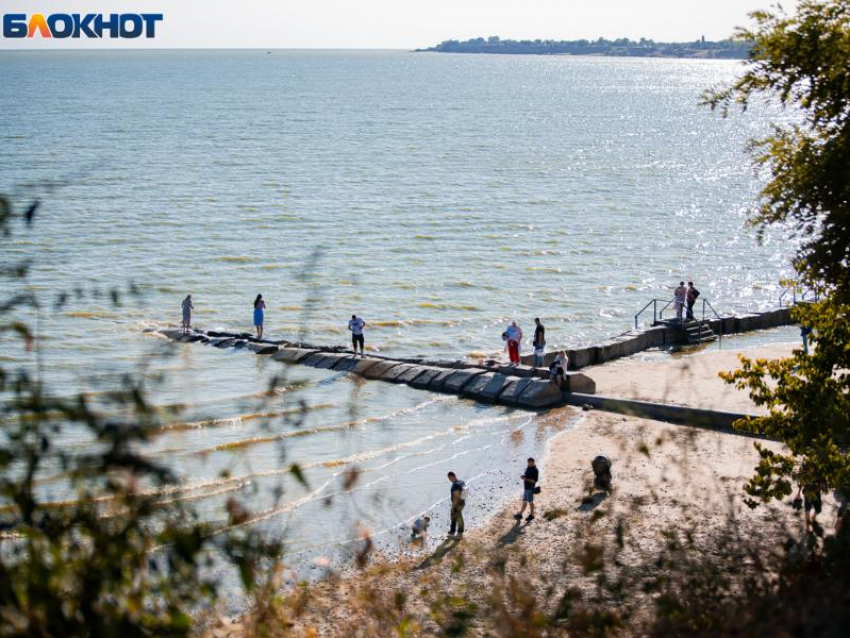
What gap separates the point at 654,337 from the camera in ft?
102

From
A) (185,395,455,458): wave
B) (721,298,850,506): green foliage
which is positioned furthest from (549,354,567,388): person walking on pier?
(721,298,850,506): green foliage

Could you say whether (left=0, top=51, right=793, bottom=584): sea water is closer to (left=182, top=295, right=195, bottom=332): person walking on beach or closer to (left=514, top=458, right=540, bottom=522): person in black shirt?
(left=514, top=458, right=540, bottom=522): person in black shirt

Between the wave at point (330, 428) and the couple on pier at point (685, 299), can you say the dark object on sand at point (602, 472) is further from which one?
the couple on pier at point (685, 299)

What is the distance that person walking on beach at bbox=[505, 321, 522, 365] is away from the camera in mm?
27570

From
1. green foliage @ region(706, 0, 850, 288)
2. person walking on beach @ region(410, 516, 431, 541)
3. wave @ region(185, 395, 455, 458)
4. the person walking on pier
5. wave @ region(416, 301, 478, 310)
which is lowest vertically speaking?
wave @ region(185, 395, 455, 458)

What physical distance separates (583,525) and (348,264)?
29351 millimetres

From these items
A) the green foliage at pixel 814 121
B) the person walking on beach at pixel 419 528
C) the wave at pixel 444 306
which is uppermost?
the green foliage at pixel 814 121

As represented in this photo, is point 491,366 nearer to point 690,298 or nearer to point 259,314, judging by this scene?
point 259,314

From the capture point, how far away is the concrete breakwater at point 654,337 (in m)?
28.6

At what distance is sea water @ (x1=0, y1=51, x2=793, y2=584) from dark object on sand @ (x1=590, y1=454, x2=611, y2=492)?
1.84 meters

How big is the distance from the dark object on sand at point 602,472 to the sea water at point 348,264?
6.04 ft

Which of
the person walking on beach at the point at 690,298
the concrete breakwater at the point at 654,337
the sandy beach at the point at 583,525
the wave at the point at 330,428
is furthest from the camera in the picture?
the person walking on beach at the point at 690,298

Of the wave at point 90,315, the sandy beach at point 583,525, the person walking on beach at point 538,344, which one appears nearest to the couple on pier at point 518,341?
the person walking on beach at point 538,344

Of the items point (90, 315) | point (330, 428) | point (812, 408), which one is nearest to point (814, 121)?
point (812, 408)
